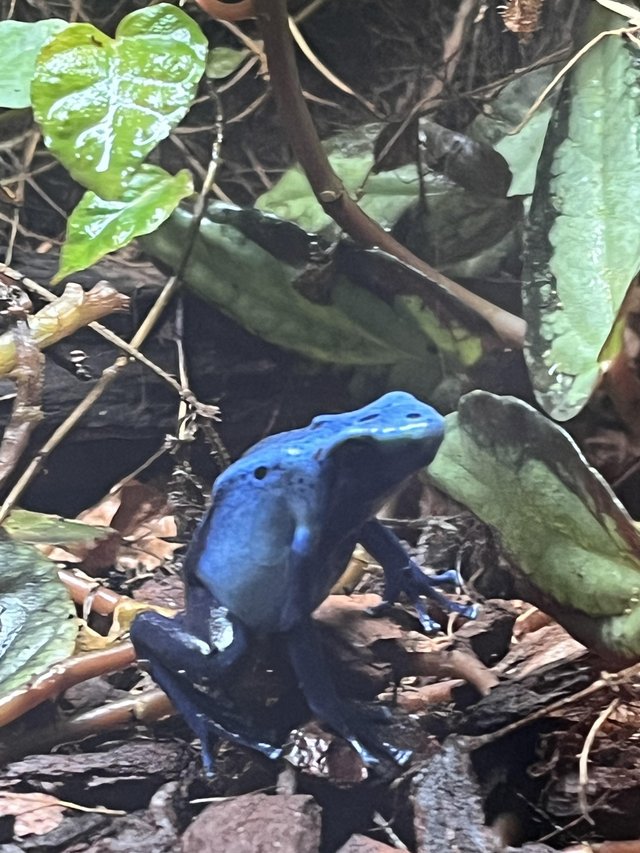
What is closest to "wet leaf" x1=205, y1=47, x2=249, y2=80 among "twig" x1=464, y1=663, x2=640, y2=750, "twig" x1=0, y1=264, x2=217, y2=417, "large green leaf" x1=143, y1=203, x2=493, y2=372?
"large green leaf" x1=143, y1=203, x2=493, y2=372

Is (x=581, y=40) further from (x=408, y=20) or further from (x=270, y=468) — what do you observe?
(x=270, y=468)

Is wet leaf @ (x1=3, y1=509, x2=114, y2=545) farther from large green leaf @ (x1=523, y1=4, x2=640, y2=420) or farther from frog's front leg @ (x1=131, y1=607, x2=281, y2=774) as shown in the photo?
large green leaf @ (x1=523, y1=4, x2=640, y2=420)

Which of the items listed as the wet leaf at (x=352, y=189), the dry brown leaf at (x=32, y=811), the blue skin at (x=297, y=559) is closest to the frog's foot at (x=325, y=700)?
the blue skin at (x=297, y=559)

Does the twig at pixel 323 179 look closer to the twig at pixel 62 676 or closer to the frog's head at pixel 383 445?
the frog's head at pixel 383 445

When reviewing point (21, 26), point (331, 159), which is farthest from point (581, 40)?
point (21, 26)

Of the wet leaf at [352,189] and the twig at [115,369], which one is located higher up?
the wet leaf at [352,189]

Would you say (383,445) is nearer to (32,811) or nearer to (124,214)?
(124,214)
